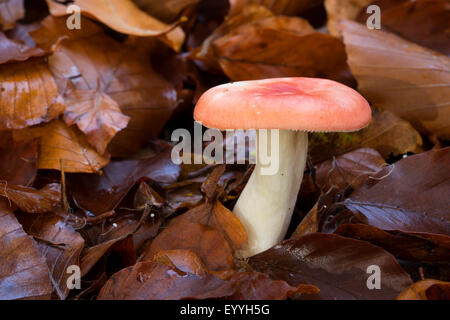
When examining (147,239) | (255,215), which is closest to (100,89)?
(147,239)

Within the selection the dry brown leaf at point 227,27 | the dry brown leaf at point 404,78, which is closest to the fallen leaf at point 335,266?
the dry brown leaf at point 404,78

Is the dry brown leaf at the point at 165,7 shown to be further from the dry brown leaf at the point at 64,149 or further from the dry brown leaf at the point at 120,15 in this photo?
the dry brown leaf at the point at 64,149

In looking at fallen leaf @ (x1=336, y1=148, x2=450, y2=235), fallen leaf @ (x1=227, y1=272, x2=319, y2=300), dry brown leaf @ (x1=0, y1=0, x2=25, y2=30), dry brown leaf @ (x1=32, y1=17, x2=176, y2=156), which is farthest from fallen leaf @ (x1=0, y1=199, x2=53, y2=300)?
dry brown leaf @ (x1=0, y1=0, x2=25, y2=30)

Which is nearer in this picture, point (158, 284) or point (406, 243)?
point (158, 284)

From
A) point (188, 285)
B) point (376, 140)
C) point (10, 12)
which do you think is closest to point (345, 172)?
point (376, 140)

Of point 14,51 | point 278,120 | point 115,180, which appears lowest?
point 115,180

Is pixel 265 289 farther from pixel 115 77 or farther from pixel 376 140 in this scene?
pixel 115 77

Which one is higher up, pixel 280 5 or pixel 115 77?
pixel 280 5
